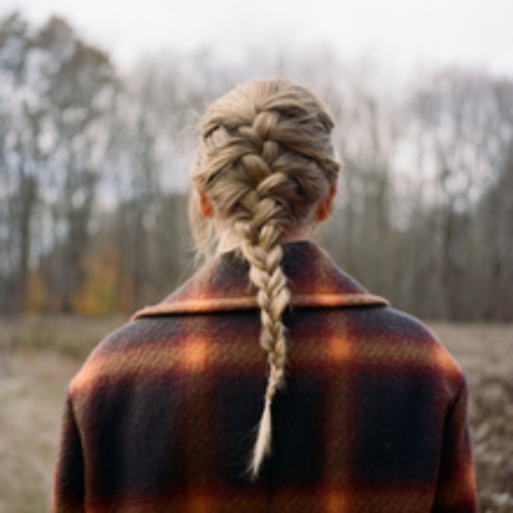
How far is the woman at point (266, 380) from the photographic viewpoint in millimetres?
1239

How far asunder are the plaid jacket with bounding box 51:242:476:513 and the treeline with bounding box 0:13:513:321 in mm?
21262

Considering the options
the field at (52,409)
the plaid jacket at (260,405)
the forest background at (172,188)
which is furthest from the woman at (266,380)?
the forest background at (172,188)

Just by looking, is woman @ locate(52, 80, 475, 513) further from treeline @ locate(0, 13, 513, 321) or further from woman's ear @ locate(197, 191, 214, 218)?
treeline @ locate(0, 13, 513, 321)

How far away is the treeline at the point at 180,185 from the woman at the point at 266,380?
21.2 meters

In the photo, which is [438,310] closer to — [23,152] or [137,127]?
[137,127]

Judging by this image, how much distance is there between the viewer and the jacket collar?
127 cm

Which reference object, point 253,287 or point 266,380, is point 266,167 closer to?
point 253,287

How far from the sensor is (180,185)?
24.8 meters

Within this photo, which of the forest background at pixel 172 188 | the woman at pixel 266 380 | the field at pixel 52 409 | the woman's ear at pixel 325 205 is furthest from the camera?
the forest background at pixel 172 188

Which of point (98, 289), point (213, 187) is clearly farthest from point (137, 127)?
point (213, 187)

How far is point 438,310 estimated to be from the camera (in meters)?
25.7

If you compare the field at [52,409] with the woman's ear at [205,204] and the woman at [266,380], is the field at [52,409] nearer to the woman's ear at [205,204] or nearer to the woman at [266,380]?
the woman at [266,380]

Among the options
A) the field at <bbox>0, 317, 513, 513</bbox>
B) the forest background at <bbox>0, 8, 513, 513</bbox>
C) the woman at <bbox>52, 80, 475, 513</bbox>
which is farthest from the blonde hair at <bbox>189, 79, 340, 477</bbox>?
the forest background at <bbox>0, 8, 513, 513</bbox>

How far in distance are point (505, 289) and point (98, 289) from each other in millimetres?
21129
